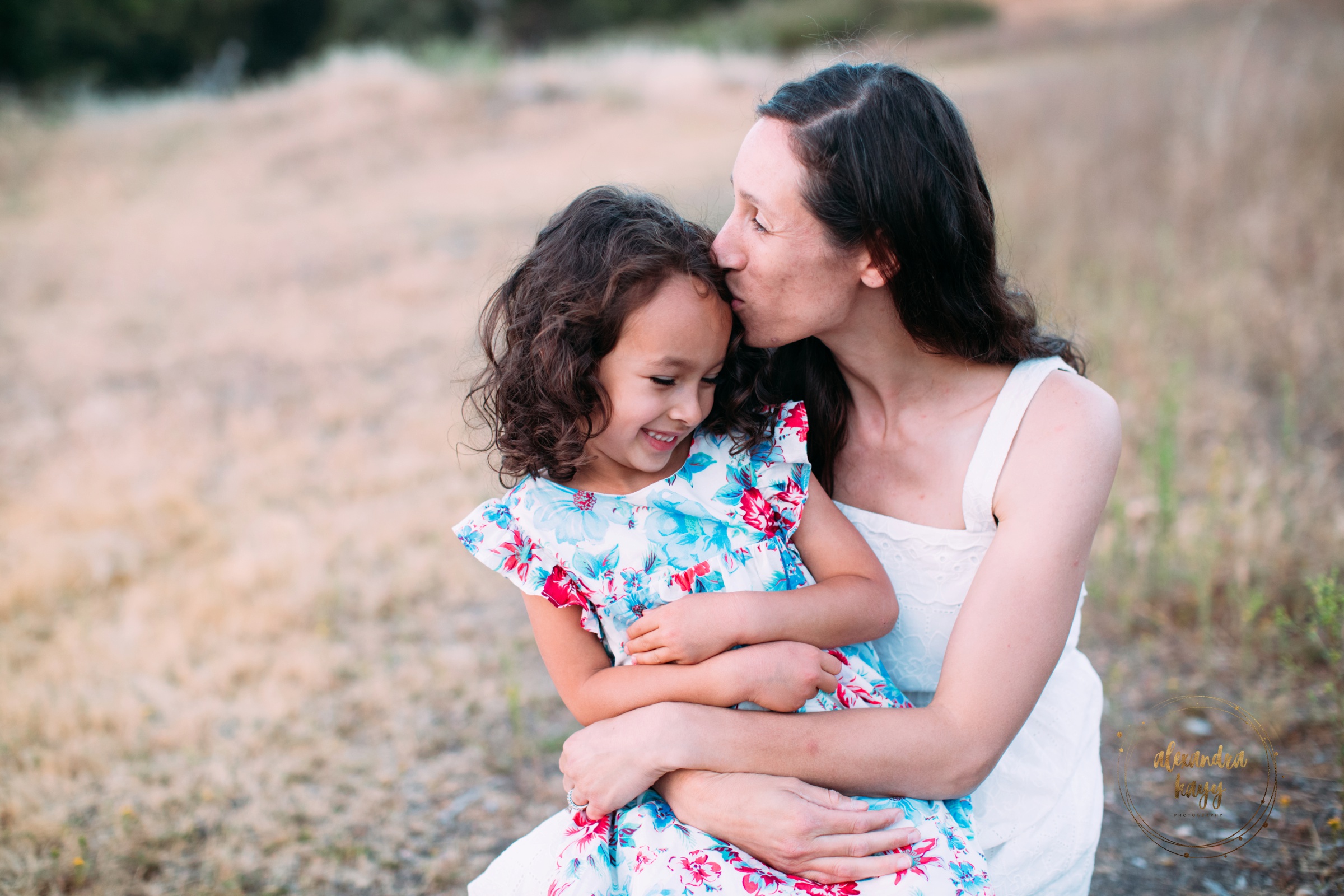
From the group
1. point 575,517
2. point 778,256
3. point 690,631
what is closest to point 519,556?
point 575,517

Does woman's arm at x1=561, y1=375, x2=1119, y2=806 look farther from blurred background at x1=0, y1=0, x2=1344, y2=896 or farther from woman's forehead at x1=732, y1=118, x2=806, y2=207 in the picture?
blurred background at x1=0, y1=0, x2=1344, y2=896

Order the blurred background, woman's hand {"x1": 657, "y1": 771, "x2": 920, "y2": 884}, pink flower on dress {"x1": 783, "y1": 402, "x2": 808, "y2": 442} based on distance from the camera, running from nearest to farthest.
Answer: woman's hand {"x1": 657, "y1": 771, "x2": 920, "y2": 884}, pink flower on dress {"x1": 783, "y1": 402, "x2": 808, "y2": 442}, the blurred background

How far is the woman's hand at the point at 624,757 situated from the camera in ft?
4.61

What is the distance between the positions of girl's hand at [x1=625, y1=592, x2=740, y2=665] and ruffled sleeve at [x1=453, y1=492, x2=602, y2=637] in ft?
0.50

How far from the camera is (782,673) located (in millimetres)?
1436

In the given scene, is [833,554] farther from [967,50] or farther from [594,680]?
[967,50]

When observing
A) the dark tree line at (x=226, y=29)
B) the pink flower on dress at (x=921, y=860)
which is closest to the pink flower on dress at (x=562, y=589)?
the pink flower on dress at (x=921, y=860)

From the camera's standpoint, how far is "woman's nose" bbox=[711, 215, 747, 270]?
5.27 ft

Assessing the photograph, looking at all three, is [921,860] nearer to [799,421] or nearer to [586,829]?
[586,829]

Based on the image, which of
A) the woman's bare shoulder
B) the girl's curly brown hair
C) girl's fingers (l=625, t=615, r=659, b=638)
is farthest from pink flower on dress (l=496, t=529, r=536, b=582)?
the woman's bare shoulder

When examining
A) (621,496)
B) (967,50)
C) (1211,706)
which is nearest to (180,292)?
(621,496)

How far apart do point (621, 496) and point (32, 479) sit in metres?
4.48

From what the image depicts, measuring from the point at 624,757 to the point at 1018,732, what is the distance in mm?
732

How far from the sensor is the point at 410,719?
3.07 m
